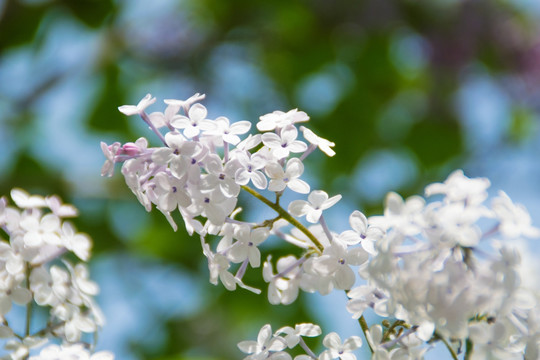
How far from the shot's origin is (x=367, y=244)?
63 centimetres

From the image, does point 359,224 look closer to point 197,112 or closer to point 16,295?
point 197,112

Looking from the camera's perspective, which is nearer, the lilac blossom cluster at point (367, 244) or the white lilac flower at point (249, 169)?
the lilac blossom cluster at point (367, 244)

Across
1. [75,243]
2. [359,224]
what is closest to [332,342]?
[359,224]

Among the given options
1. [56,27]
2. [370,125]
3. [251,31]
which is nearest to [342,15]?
[251,31]

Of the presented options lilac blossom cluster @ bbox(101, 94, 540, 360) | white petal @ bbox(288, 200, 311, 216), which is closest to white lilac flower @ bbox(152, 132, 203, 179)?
lilac blossom cluster @ bbox(101, 94, 540, 360)

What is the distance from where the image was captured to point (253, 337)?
214cm

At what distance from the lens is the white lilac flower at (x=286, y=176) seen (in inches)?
25.5

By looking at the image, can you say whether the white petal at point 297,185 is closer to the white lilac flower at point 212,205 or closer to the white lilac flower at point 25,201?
the white lilac flower at point 212,205

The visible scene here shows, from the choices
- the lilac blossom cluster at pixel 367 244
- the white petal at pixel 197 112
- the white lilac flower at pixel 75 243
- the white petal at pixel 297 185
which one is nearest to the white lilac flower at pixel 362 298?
the lilac blossom cluster at pixel 367 244

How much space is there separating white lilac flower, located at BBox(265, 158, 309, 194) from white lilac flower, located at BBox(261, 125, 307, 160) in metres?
0.01

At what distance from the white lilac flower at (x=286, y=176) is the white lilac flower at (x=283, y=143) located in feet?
0.03

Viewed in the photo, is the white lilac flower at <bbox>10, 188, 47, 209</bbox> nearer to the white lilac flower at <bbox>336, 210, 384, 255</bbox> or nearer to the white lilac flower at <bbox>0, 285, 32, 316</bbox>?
the white lilac flower at <bbox>0, 285, 32, 316</bbox>

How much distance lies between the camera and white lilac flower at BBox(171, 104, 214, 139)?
0.65 m

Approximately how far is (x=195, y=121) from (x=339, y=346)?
0.82ft
